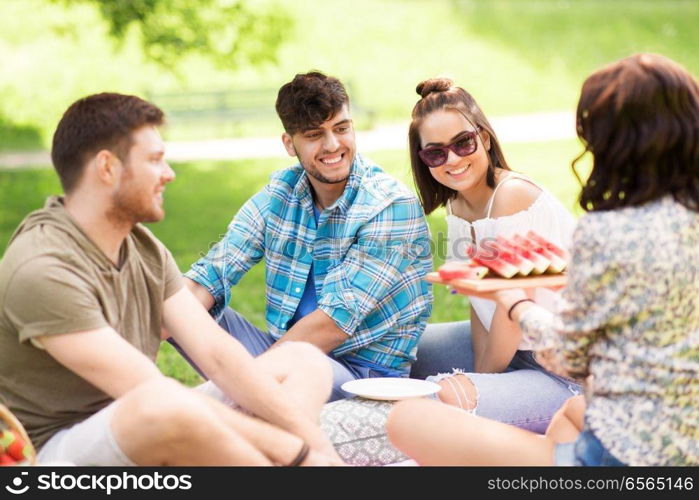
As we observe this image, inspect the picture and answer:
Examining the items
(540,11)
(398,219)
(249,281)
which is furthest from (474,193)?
(540,11)

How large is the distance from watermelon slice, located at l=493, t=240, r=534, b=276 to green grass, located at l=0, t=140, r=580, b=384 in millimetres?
4718

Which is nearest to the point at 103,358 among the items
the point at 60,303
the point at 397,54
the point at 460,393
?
the point at 60,303

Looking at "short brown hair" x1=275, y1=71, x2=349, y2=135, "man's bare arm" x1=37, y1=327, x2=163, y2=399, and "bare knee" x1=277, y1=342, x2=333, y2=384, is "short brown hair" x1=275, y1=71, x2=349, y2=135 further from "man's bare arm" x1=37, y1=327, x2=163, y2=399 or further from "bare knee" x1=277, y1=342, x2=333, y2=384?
"man's bare arm" x1=37, y1=327, x2=163, y2=399

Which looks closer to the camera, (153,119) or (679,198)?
(679,198)

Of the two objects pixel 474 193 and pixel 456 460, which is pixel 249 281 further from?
pixel 456 460

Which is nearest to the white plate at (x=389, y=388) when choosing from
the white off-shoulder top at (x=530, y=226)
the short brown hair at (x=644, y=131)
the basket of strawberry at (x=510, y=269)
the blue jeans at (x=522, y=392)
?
the blue jeans at (x=522, y=392)

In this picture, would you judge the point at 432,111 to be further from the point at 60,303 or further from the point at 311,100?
the point at 60,303

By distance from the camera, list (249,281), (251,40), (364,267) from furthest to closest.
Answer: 1. (251,40)
2. (249,281)
3. (364,267)

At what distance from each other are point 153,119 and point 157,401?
117cm

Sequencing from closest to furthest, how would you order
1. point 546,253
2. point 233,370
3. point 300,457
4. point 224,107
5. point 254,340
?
point 300,457, point 233,370, point 546,253, point 254,340, point 224,107

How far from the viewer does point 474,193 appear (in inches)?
217

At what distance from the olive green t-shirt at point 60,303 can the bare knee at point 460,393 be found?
1601 mm

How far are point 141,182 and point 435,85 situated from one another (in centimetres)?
215

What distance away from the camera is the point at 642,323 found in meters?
3.46
